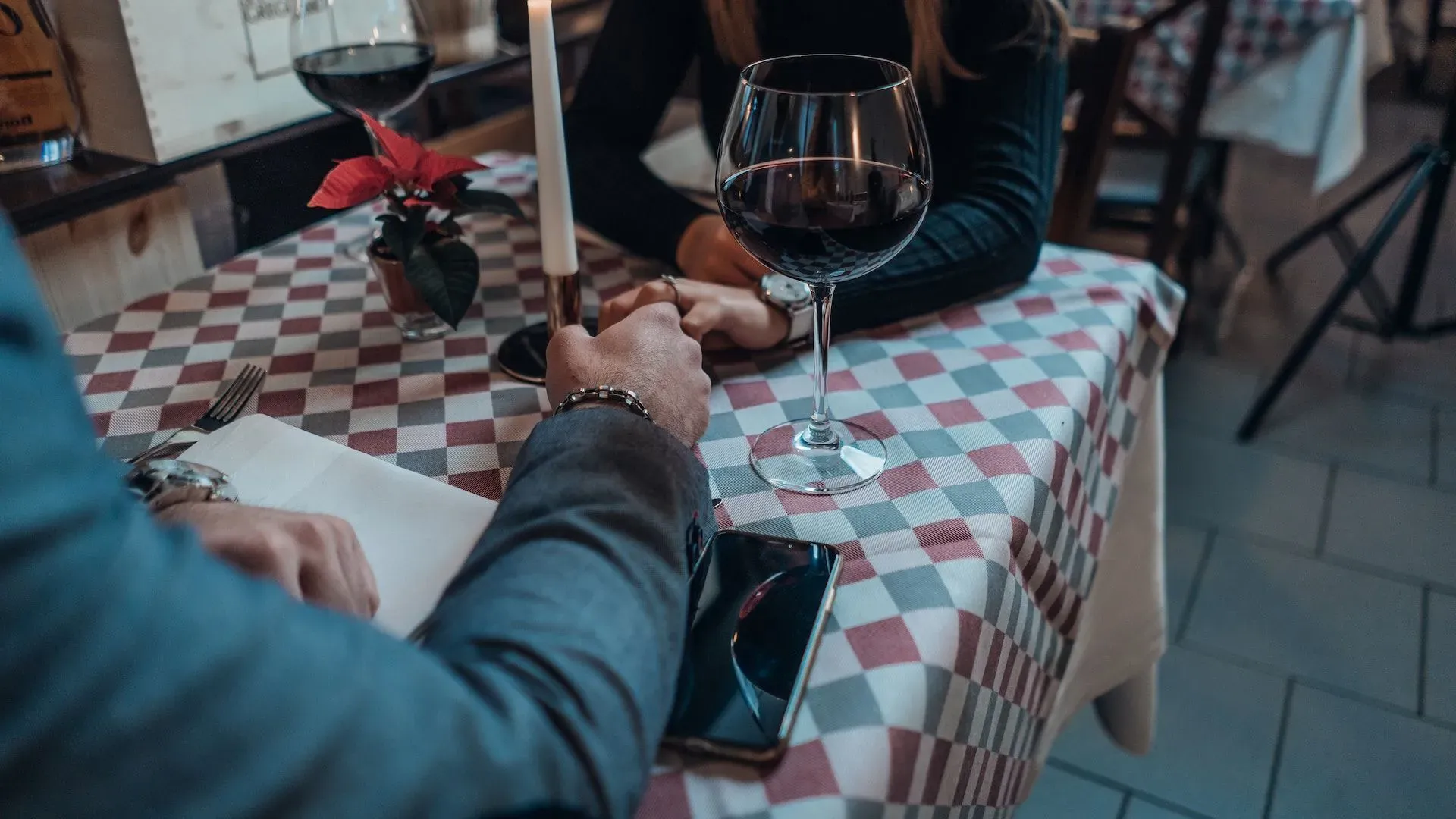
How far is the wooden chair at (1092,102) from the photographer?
4.83 feet

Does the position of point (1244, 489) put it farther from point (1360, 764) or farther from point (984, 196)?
point (984, 196)

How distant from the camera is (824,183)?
0.59m

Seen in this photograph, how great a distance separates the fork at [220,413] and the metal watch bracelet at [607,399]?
26 centimetres

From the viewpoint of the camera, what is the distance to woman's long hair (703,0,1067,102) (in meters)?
0.97

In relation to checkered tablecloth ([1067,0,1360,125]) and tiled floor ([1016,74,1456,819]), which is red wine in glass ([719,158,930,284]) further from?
checkered tablecloth ([1067,0,1360,125])

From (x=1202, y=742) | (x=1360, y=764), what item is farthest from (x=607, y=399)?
(x=1360, y=764)

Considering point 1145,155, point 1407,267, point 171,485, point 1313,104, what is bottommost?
point 1407,267

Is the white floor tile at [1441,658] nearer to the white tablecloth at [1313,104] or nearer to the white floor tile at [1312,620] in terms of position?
the white floor tile at [1312,620]

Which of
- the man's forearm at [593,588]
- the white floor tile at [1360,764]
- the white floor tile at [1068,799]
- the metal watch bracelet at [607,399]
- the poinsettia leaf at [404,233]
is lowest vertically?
the white floor tile at [1068,799]

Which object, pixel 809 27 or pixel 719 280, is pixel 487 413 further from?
pixel 809 27

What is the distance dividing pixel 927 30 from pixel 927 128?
0.35 ft

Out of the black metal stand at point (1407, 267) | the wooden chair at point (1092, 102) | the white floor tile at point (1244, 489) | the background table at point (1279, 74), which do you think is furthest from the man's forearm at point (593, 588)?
the background table at point (1279, 74)

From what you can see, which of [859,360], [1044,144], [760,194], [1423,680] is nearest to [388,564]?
[760,194]

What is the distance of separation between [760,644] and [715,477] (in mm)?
173
